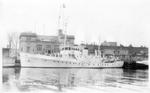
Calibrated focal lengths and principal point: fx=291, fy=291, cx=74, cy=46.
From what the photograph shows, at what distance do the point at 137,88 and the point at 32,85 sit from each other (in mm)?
1475

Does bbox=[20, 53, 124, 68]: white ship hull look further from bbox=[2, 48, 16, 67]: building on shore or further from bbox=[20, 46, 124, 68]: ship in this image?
bbox=[2, 48, 16, 67]: building on shore

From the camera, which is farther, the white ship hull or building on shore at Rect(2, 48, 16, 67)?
the white ship hull

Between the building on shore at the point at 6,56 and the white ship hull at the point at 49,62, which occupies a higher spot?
the building on shore at the point at 6,56

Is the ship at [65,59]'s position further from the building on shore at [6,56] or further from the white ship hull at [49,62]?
the building on shore at [6,56]

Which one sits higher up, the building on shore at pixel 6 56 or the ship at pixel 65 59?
the building on shore at pixel 6 56

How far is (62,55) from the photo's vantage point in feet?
29.5

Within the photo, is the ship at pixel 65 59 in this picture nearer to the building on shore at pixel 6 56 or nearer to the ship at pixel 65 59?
the ship at pixel 65 59

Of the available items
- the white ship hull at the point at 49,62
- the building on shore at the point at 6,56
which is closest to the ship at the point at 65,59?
the white ship hull at the point at 49,62

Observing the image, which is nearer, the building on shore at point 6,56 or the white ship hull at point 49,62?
the building on shore at point 6,56

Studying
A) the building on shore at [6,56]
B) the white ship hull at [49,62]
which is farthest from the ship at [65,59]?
the building on shore at [6,56]

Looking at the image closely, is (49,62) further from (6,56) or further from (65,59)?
(6,56)

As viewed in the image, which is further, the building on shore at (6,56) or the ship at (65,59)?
the ship at (65,59)

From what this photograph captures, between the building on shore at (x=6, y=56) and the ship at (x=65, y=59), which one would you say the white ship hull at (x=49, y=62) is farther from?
the building on shore at (x=6, y=56)

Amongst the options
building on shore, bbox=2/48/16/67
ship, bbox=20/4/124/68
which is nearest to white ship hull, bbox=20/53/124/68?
ship, bbox=20/4/124/68
